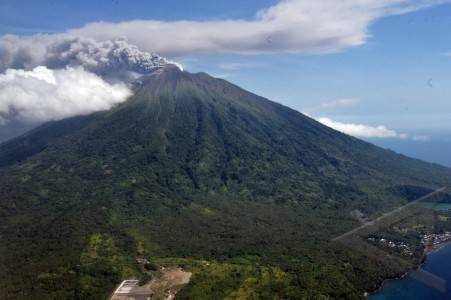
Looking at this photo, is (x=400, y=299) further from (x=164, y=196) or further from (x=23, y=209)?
(x=23, y=209)

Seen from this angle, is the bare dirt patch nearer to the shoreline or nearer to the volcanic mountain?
the volcanic mountain

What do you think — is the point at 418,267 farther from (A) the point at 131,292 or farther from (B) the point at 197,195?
(B) the point at 197,195

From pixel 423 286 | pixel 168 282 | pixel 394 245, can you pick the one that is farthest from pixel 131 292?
pixel 394 245

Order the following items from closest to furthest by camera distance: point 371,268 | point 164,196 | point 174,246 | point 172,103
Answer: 1. point 371,268
2. point 174,246
3. point 164,196
4. point 172,103

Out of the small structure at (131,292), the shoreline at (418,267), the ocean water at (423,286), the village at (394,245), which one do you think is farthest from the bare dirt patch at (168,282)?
the village at (394,245)

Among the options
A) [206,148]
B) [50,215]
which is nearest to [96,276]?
[50,215]

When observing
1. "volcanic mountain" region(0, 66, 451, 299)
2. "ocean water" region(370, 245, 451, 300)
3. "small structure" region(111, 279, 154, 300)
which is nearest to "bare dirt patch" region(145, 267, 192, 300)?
"small structure" region(111, 279, 154, 300)
